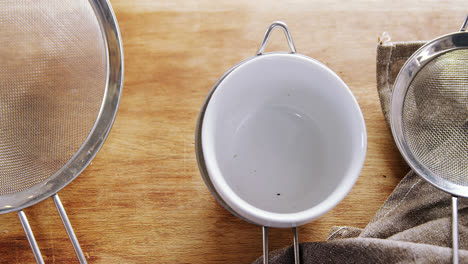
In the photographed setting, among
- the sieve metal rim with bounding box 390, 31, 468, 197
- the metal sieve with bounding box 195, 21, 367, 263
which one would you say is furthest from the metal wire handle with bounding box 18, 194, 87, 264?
the sieve metal rim with bounding box 390, 31, 468, 197

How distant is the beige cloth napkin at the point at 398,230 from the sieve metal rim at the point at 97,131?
0.28 meters

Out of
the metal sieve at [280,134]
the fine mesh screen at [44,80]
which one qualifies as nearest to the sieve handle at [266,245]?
the metal sieve at [280,134]

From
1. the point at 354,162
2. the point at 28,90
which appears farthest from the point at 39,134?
the point at 354,162

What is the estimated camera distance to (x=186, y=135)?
0.56 metres

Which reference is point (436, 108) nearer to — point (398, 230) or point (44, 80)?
point (398, 230)

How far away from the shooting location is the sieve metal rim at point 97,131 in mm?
494

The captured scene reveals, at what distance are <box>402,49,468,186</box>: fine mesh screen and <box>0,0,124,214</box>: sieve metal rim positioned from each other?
432 mm

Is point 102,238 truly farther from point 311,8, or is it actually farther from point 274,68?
point 311,8

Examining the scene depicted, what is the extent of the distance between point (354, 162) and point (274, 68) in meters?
0.16

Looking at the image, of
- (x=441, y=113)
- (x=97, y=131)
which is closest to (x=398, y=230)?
(x=441, y=113)

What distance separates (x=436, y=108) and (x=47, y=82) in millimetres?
607

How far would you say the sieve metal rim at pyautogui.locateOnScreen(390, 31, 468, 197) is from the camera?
1.67 feet

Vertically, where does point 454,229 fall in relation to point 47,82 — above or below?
below

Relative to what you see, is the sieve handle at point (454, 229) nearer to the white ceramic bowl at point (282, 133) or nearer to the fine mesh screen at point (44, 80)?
the white ceramic bowl at point (282, 133)
